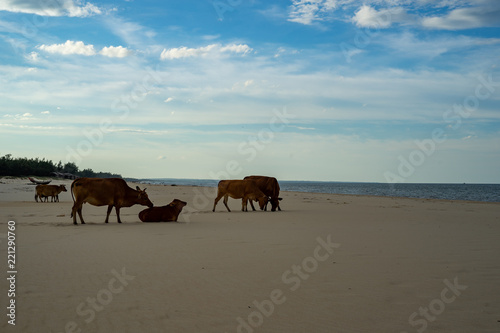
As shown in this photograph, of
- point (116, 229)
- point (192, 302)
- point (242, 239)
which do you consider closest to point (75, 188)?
point (116, 229)

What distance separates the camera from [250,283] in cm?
623

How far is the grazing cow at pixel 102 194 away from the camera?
1314 centimetres

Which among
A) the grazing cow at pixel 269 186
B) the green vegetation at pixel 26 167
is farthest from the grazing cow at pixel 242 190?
the green vegetation at pixel 26 167

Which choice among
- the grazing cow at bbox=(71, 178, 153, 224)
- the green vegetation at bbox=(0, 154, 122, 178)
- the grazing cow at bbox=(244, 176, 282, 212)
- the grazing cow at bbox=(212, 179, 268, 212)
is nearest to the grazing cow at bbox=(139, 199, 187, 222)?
the grazing cow at bbox=(71, 178, 153, 224)

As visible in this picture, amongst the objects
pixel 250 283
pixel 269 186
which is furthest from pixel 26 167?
pixel 250 283

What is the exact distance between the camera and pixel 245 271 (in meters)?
6.91

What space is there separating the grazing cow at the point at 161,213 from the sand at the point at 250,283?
3.53 meters

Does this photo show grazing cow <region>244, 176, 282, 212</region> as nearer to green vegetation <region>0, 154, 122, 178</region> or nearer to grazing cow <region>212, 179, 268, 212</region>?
grazing cow <region>212, 179, 268, 212</region>

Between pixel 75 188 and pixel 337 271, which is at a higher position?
pixel 75 188

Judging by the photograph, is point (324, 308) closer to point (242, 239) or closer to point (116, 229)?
point (242, 239)

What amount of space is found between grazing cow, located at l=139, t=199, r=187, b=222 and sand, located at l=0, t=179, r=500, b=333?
3.53m

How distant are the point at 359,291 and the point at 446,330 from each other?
1.39 metres

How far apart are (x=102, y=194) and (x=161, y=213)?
212cm

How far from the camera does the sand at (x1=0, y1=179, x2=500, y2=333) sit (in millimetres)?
4730
